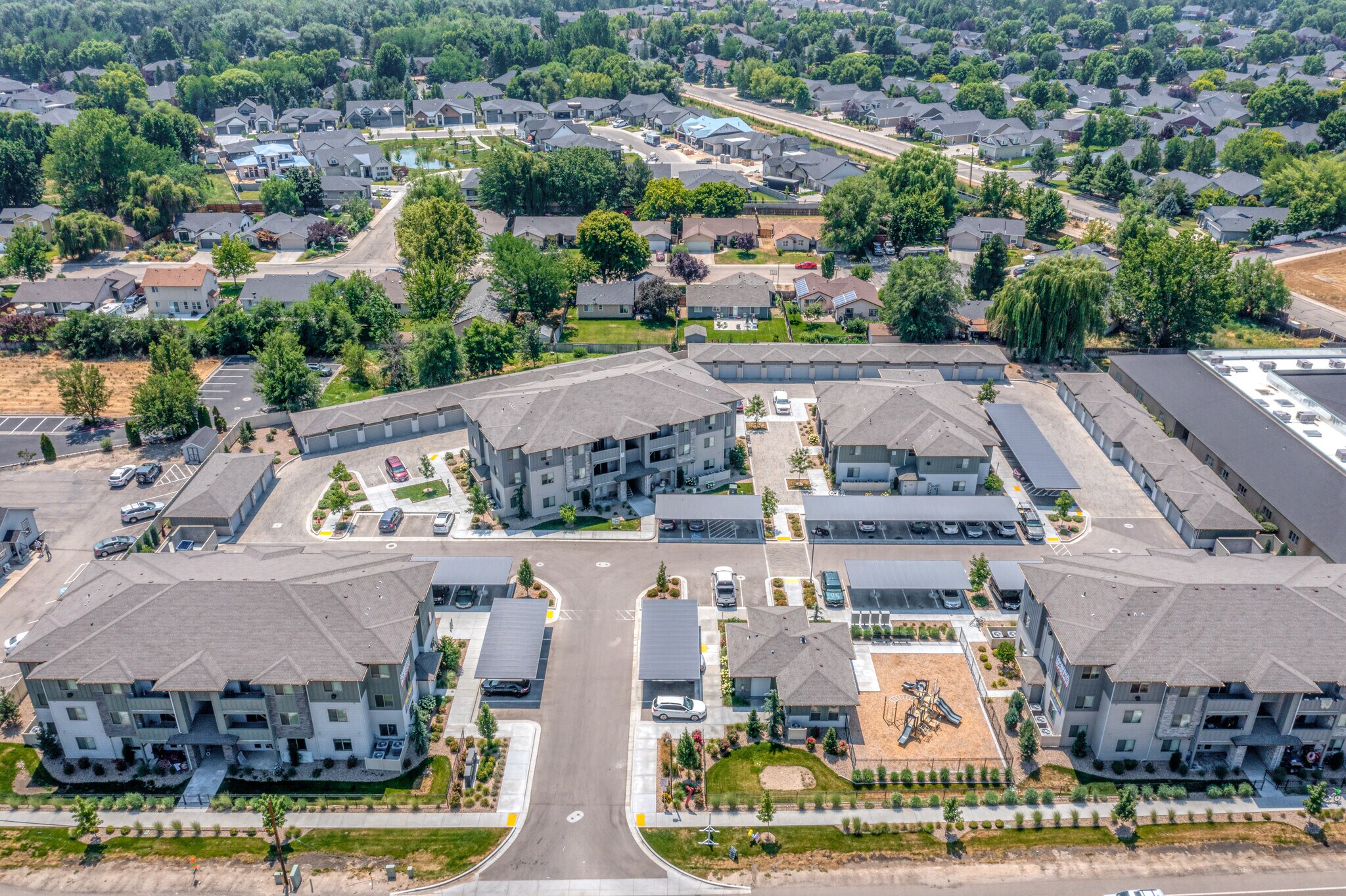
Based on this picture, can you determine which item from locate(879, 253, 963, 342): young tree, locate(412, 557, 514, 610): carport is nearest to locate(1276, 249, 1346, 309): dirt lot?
locate(879, 253, 963, 342): young tree

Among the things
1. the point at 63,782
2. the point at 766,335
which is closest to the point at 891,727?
the point at 63,782

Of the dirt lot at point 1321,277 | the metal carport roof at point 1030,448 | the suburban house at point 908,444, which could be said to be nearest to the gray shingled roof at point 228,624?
the suburban house at point 908,444

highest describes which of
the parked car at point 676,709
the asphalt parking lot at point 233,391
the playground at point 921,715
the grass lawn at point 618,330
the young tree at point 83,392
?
the young tree at point 83,392

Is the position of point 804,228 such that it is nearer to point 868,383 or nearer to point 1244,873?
point 868,383

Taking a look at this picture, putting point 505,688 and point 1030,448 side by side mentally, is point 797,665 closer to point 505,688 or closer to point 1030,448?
point 505,688

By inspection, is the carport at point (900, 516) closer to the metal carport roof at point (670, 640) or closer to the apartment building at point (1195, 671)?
the metal carport roof at point (670, 640)

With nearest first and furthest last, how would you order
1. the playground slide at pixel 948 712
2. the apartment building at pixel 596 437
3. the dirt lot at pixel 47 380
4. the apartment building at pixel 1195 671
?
the apartment building at pixel 1195 671
the playground slide at pixel 948 712
the apartment building at pixel 596 437
the dirt lot at pixel 47 380
